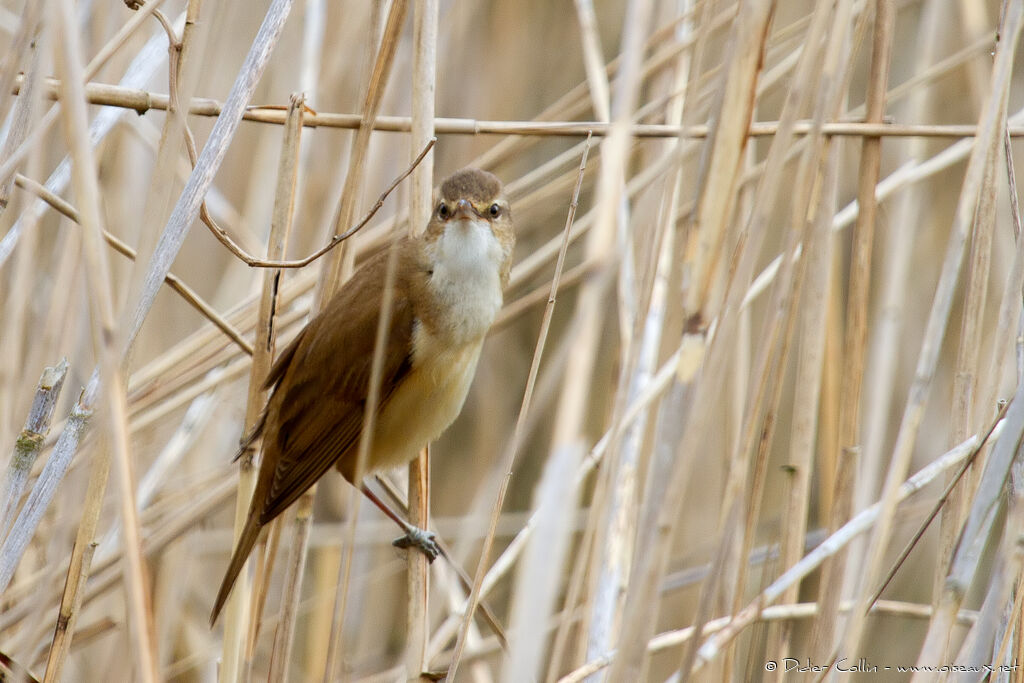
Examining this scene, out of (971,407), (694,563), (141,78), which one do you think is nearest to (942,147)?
(694,563)

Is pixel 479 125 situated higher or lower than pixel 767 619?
higher

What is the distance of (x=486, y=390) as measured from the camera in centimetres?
371

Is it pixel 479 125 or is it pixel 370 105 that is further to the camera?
pixel 479 125

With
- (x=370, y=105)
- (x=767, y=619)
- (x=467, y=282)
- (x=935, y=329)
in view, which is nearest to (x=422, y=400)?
(x=467, y=282)

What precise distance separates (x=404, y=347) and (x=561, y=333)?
1.37m

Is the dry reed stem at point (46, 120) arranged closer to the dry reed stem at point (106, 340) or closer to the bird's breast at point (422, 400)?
the dry reed stem at point (106, 340)

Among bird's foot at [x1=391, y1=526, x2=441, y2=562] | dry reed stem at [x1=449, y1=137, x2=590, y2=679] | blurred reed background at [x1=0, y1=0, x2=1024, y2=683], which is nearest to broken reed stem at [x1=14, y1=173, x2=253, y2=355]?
blurred reed background at [x1=0, y1=0, x2=1024, y2=683]

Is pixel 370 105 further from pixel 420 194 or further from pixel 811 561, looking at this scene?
pixel 811 561

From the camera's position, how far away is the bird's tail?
2027mm

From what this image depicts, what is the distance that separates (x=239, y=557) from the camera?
6.78 feet

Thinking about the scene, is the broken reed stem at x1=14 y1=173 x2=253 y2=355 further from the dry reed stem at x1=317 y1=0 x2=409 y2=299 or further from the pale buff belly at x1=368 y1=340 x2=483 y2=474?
the pale buff belly at x1=368 y1=340 x2=483 y2=474

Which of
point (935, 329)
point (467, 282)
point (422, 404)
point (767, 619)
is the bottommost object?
point (767, 619)

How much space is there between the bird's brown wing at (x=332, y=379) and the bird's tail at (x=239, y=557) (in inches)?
6.2

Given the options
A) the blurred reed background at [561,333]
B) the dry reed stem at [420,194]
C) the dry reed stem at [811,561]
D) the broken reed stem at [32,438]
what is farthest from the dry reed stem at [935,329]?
the broken reed stem at [32,438]
